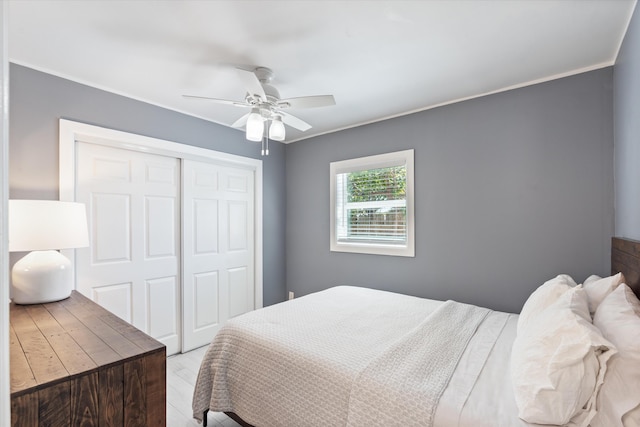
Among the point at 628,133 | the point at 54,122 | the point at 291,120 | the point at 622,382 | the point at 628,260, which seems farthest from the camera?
the point at 291,120

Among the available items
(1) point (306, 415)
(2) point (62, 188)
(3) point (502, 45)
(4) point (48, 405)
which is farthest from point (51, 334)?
(3) point (502, 45)

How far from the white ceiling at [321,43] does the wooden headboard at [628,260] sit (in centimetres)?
121

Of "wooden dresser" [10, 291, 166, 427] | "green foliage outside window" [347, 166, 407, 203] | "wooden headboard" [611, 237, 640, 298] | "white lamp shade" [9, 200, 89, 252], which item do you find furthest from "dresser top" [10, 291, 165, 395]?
"green foliage outside window" [347, 166, 407, 203]

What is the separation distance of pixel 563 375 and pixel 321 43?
1.95m

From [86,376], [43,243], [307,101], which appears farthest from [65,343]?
[307,101]

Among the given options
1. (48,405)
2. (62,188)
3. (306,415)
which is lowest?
(306,415)

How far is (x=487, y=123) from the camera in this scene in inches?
101

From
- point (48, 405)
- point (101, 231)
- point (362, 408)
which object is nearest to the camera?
point (48, 405)

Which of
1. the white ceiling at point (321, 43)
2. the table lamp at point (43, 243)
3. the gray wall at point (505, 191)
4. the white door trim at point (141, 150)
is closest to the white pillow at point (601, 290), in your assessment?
the gray wall at point (505, 191)

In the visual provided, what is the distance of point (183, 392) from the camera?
7.77ft

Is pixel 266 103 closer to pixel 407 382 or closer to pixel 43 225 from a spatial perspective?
pixel 43 225

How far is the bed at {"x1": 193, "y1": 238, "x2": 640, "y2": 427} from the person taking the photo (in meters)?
1.02

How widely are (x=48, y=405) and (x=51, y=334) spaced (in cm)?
54

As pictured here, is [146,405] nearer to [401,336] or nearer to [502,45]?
[401,336]
